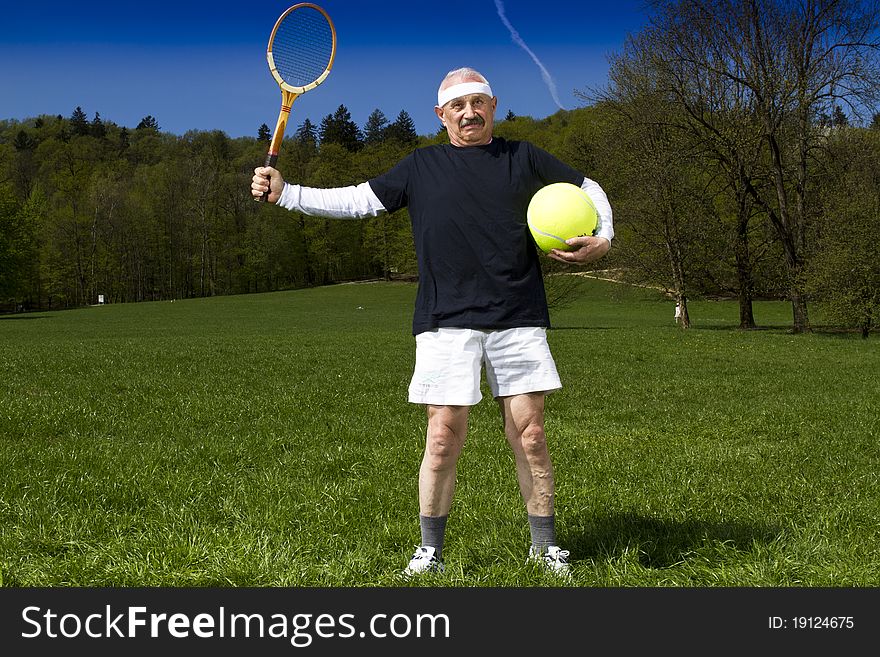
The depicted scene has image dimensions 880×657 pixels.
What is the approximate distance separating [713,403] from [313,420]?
19.1ft

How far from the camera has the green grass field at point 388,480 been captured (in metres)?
4.41

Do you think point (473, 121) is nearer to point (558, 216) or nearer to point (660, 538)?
point (558, 216)

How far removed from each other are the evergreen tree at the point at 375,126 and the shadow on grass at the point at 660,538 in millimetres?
116241

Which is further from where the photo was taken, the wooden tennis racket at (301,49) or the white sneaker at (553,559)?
the wooden tennis racket at (301,49)

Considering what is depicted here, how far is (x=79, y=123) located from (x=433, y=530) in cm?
14943

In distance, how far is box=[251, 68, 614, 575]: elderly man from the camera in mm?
4062

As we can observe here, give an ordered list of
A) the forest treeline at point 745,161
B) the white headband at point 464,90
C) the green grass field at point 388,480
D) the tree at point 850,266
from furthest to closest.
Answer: the forest treeline at point 745,161
the tree at point 850,266
the green grass field at point 388,480
the white headband at point 464,90

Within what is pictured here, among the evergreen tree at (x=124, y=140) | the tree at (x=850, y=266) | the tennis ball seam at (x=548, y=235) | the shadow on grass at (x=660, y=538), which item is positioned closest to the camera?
the tennis ball seam at (x=548, y=235)

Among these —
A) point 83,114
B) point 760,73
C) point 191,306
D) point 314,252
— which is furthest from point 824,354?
point 83,114

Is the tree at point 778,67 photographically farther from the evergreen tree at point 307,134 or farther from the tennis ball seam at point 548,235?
the evergreen tree at point 307,134

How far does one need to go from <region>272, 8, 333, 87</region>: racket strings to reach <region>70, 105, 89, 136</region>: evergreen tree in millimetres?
140807

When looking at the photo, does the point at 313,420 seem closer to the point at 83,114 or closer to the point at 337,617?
the point at 337,617

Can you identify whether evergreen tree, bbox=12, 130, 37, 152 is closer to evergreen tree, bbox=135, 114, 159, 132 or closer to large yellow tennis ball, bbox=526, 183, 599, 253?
evergreen tree, bbox=135, 114, 159, 132

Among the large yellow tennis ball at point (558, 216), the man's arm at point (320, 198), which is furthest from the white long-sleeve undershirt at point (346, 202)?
the large yellow tennis ball at point (558, 216)
